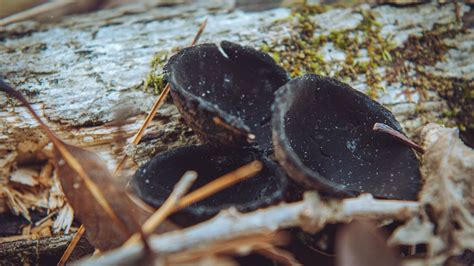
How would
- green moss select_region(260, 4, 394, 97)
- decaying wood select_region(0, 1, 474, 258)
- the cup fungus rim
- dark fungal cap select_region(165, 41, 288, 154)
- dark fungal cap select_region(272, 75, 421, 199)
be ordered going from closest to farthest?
the cup fungus rim, dark fungal cap select_region(272, 75, 421, 199), dark fungal cap select_region(165, 41, 288, 154), decaying wood select_region(0, 1, 474, 258), green moss select_region(260, 4, 394, 97)

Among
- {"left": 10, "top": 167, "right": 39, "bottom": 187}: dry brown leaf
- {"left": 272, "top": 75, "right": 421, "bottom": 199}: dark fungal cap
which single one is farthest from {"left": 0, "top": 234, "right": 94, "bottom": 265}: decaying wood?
{"left": 272, "top": 75, "right": 421, "bottom": 199}: dark fungal cap

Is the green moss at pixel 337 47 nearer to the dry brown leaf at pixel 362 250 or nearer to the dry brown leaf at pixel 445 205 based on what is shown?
the dry brown leaf at pixel 445 205

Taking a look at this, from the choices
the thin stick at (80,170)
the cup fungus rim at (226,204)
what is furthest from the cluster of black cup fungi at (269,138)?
the thin stick at (80,170)

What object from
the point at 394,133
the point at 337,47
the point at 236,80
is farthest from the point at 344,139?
the point at 337,47

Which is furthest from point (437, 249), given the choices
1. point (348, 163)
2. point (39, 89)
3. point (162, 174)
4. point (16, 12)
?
point (16, 12)

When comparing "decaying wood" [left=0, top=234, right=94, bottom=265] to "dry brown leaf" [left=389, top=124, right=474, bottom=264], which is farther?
"decaying wood" [left=0, top=234, right=94, bottom=265]

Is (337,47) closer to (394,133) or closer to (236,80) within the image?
(236,80)

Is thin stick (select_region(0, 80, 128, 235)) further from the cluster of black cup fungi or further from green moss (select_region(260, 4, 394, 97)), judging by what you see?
green moss (select_region(260, 4, 394, 97))
